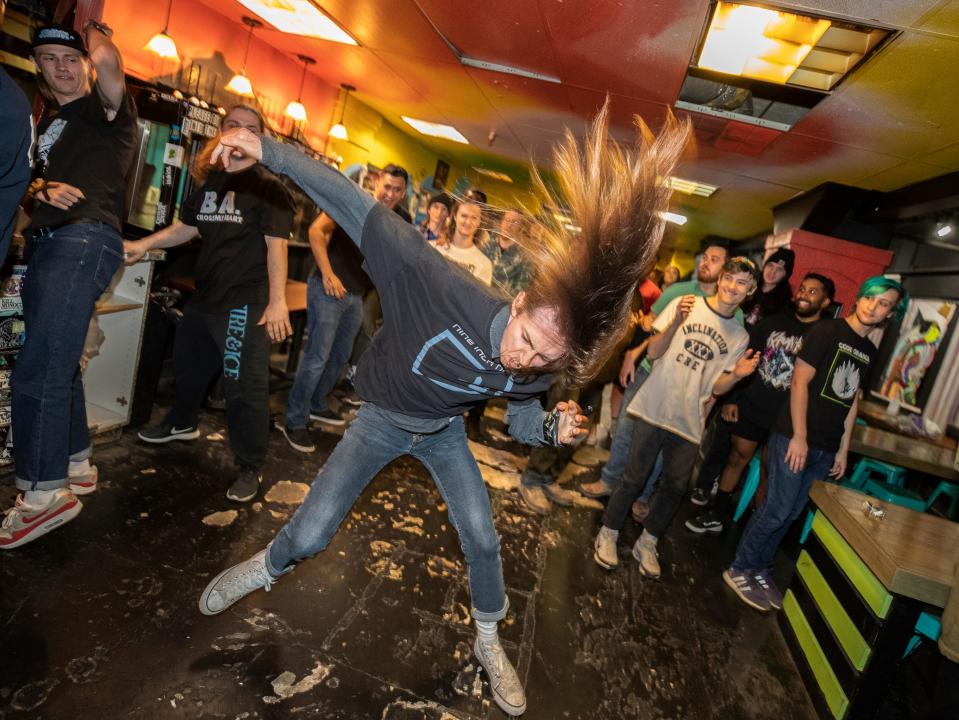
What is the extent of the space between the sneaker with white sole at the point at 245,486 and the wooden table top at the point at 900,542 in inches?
126

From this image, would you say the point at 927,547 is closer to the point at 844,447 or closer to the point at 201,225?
the point at 844,447

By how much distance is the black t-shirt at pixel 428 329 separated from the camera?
70.4 inches

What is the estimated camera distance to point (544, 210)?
170 centimetres

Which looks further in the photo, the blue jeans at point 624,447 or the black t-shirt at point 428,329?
the blue jeans at point 624,447

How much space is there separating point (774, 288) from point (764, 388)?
116 centimetres

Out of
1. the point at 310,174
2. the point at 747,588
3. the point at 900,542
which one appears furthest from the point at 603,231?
the point at 747,588

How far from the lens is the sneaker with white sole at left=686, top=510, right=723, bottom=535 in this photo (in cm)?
434

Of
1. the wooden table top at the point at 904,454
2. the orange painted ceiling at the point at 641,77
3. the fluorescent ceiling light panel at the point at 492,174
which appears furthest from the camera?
the fluorescent ceiling light panel at the point at 492,174

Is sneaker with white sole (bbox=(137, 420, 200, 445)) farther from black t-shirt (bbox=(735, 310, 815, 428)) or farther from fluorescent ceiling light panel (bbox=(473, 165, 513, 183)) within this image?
fluorescent ceiling light panel (bbox=(473, 165, 513, 183))

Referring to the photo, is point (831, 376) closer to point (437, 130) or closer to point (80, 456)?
point (80, 456)

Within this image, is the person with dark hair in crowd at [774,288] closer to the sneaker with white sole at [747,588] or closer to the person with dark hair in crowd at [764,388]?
the person with dark hair in crowd at [764,388]

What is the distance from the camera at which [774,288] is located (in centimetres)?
485

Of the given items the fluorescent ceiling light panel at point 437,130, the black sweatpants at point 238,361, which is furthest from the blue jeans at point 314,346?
the fluorescent ceiling light panel at point 437,130

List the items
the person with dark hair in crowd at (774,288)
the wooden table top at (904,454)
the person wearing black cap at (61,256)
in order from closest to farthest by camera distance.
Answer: the person wearing black cap at (61,256), the wooden table top at (904,454), the person with dark hair in crowd at (774,288)
